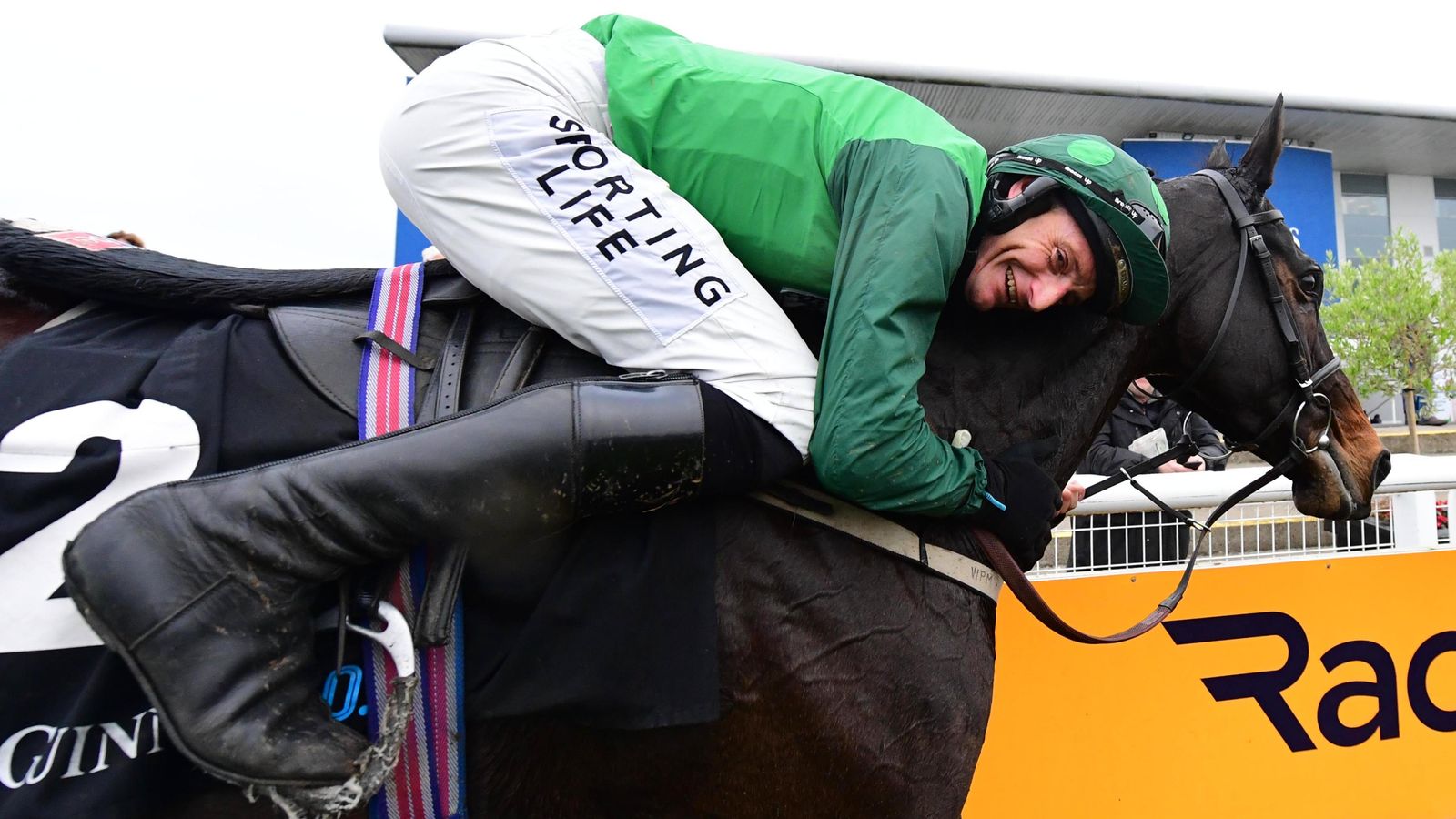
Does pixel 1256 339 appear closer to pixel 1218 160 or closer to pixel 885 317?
pixel 1218 160

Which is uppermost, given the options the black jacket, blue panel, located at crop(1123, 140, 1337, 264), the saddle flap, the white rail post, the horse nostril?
the saddle flap

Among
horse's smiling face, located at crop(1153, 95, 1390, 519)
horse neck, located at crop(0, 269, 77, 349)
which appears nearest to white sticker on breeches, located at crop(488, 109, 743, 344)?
horse neck, located at crop(0, 269, 77, 349)

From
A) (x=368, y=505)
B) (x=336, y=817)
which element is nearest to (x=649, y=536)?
(x=368, y=505)

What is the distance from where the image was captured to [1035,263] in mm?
1777

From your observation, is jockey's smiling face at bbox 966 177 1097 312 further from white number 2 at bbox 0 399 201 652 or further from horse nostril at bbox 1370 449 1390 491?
white number 2 at bbox 0 399 201 652

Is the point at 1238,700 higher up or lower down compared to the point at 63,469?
lower down

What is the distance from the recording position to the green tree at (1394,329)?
62.9ft

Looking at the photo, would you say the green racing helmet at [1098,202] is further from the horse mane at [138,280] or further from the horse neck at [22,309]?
the horse neck at [22,309]

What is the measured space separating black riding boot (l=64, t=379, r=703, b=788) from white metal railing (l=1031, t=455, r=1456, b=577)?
2.23m

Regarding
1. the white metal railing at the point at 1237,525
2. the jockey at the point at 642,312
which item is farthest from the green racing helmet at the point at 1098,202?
the white metal railing at the point at 1237,525

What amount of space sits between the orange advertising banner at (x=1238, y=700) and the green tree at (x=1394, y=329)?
19.1 m

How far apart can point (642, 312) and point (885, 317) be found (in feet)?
1.51

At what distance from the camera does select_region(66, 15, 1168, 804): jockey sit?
1.28 meters

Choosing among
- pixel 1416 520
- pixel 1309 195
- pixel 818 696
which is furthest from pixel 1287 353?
pixel 1309 195
